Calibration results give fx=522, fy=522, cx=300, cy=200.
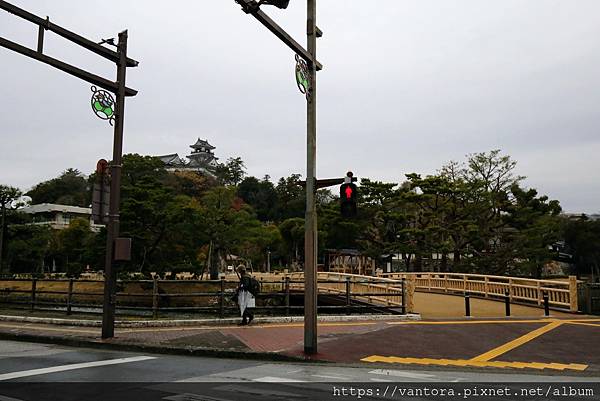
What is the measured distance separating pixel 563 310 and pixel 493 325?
6539 mm

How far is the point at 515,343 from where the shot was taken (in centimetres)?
1221

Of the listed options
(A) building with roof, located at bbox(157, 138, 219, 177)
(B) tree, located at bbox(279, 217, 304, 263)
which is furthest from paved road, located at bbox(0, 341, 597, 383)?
(A) building with roof, located at bbox(157, 138, 219, 177)

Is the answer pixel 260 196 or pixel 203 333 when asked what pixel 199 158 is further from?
pixel 203 333

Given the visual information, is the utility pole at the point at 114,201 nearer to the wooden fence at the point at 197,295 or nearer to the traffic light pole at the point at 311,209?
the wooden fence at the point at 197,295

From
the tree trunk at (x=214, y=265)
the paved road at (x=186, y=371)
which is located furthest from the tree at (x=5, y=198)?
the paved road at (x=186, y=371)

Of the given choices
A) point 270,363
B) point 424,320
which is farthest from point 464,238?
point 270,363

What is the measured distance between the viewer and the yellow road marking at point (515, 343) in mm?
10441

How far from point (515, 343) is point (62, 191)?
96421 mm

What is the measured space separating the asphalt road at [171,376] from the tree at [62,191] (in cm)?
8686

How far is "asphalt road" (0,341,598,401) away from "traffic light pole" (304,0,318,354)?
841mm

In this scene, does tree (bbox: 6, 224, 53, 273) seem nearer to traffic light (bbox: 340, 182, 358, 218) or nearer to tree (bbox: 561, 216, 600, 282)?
traffic light (bbox: 340, 182, 358, 218)

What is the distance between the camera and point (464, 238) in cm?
3950

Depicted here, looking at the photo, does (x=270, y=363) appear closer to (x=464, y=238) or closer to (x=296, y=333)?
(x=296, y=333)

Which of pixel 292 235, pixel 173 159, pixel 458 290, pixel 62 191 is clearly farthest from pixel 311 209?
pixel 173 159
